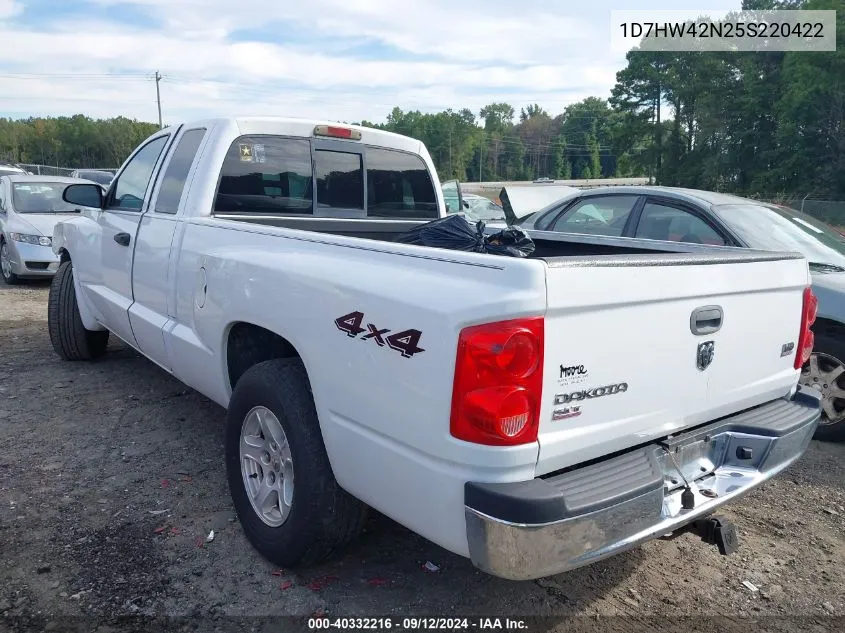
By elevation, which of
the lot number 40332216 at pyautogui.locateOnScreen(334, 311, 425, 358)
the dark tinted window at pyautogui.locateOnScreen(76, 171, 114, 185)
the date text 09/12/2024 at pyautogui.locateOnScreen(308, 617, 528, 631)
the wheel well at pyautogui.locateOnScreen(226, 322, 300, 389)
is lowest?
the date text 09/12/2024 at pyautogui.locateOnScreen(308, 617, 528, 631)

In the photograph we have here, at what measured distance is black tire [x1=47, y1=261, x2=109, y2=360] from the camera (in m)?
5.80

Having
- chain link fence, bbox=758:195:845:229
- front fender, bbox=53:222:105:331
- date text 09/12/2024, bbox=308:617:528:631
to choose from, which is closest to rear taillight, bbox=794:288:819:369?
date text 09/12/2024, bbox=308:617:528:631

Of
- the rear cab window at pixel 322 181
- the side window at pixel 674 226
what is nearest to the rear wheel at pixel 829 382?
the side window at pixel 674 226

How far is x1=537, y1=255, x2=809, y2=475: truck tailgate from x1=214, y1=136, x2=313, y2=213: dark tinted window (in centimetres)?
254

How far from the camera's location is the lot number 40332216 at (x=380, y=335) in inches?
84.6

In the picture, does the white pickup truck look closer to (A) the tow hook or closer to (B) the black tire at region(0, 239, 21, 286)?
(A) the tow hook

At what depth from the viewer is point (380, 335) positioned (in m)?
2.27

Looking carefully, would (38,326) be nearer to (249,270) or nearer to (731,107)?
(249,270)

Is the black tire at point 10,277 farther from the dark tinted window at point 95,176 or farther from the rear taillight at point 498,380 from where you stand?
the rear taillight at point 498,380

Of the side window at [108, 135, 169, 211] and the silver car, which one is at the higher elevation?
the side window at [108, 135, 169, 211]

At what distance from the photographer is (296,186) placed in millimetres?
4355

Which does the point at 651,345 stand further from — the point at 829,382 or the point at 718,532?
the point at 829,382

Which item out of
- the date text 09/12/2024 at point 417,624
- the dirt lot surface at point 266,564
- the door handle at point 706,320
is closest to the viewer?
the door handle at point 706,320

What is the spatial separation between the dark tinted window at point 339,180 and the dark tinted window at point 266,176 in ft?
0.28
